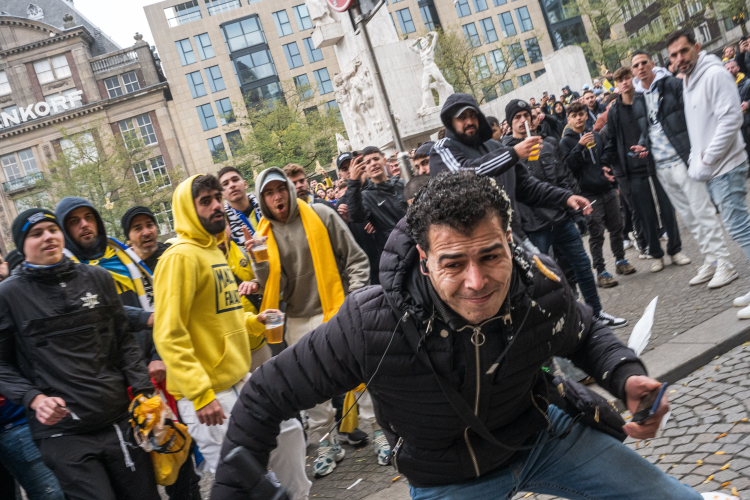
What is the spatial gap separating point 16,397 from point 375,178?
3.93m

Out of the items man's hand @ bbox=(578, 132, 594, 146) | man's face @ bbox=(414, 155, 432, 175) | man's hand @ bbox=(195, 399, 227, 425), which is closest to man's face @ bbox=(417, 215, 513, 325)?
man's hand @ bbox=(195, 399, 227, 425)

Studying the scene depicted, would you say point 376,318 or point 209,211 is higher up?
point 209,211

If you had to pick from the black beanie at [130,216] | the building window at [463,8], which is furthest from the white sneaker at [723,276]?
the building window at [463,8]

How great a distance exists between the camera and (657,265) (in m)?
7.52

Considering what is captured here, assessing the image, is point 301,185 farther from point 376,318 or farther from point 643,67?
point 376,318

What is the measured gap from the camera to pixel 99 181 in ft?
129

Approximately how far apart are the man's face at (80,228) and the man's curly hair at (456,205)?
9.88ft

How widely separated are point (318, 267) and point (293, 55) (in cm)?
5741

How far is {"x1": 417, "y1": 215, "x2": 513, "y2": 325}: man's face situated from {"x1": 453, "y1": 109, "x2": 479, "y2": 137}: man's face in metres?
2.85

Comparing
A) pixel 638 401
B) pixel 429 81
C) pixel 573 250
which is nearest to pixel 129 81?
pixel 429 81

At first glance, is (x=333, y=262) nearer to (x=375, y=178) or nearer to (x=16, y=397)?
(x=375, y=178)

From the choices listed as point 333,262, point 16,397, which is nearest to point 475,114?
point 333,262

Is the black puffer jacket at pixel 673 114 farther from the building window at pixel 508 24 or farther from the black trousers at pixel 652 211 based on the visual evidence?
the building window at pixel 508 24

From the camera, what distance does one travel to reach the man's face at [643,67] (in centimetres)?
687
